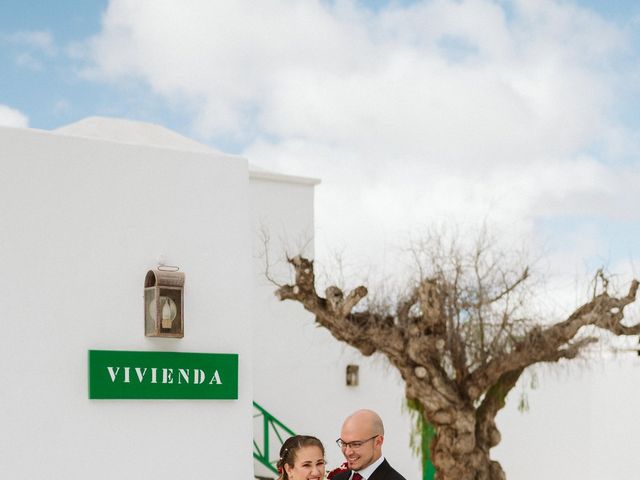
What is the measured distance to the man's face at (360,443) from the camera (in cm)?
380

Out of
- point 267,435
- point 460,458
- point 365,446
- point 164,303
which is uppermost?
point 164,303

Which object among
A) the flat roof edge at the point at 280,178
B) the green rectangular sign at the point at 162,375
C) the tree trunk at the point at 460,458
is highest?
the flat roof edge at the point at 280,178

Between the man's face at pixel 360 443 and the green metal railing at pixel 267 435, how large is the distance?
23.4 feet

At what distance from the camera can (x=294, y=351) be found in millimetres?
12094

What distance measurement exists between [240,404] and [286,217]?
18.6 ft

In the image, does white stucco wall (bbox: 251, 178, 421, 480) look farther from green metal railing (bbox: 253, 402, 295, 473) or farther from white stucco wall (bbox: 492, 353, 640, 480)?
white stucco wall (bbox: 492, 353, 640, 480)

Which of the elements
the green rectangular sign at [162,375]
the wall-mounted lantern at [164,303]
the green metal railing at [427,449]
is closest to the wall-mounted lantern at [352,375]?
the green metal railing at [427,449]

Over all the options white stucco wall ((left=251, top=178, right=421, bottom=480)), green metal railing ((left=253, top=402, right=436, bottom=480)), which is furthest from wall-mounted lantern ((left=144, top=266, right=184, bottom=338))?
white stucco wall ((left=251, top=178, right=421, bottom=480))

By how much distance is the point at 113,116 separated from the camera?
513 inches

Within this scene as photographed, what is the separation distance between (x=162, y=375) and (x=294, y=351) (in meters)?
5.96

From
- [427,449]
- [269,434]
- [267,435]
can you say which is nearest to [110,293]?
[267,435]

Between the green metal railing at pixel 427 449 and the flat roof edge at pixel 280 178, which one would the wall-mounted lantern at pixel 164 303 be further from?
the green metal railing at pixel 427 449

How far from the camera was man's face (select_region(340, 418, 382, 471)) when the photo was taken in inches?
150

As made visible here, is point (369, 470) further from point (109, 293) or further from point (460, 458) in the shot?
point (460, 458)
